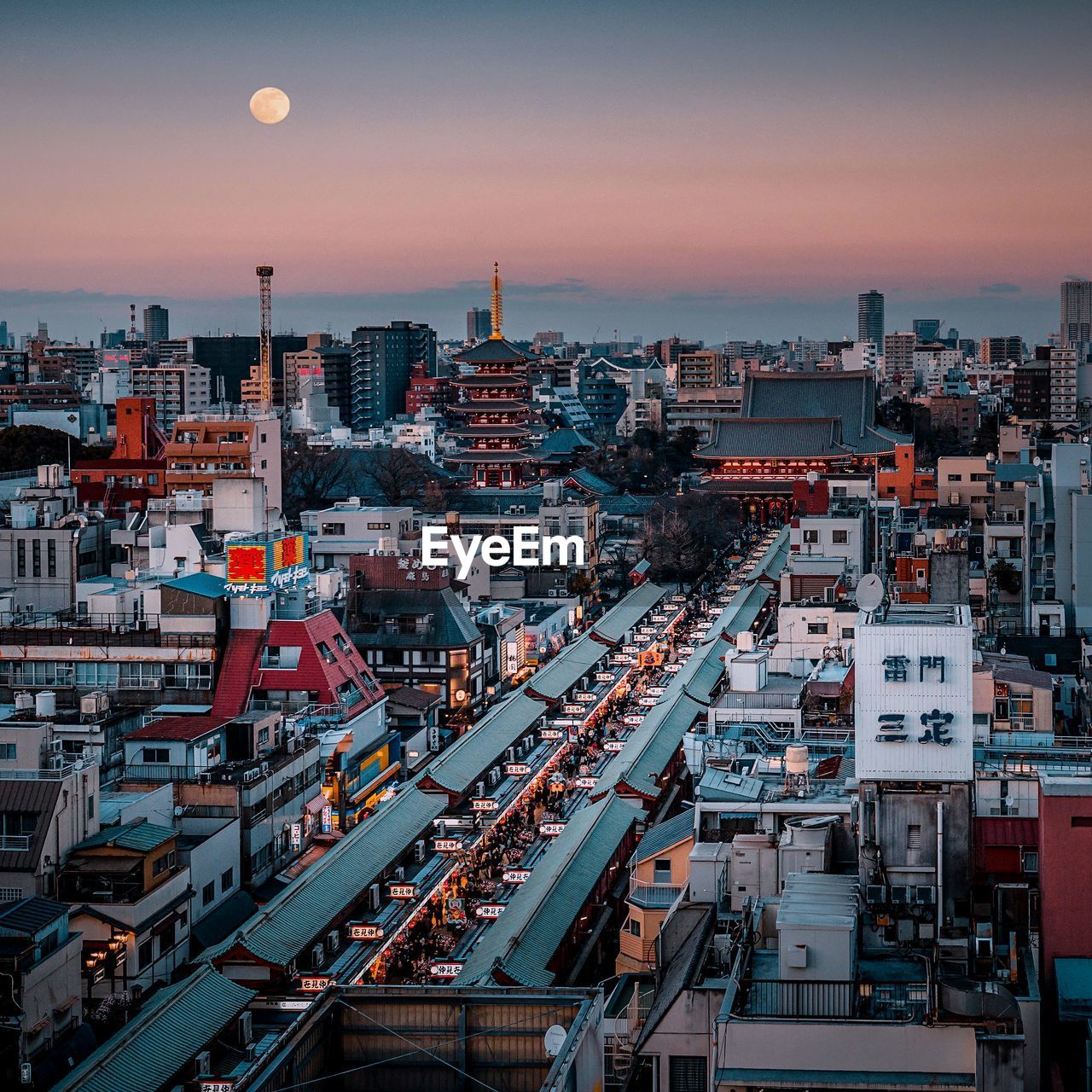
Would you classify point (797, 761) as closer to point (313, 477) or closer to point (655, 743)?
point (655, 743)

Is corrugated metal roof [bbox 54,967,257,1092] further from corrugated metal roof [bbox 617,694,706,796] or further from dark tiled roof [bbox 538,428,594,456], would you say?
dark tiled roof [bbox 538,428,594,456]

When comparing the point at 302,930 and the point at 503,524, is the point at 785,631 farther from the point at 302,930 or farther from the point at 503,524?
the point at 503,524

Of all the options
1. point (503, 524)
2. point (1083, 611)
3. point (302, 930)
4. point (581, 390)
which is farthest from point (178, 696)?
point (581, 390)

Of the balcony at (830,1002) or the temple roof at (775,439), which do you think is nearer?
the balcony at (830,1002)

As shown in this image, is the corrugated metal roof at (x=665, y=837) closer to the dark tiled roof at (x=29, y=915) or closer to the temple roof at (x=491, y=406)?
the dark tiled roof at (x=29, y=915)

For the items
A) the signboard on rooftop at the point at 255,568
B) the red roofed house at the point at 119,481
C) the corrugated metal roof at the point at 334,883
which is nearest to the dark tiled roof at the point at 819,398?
the red roofed house at the point at 119,481

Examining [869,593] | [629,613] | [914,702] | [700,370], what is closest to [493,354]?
[629,613]

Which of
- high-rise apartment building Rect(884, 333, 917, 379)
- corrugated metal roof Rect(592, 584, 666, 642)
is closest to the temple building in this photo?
corrugated metal roof Rect(592, 584, 666, 642)
